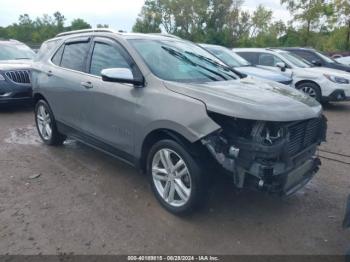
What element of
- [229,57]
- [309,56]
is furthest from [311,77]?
[309,56]

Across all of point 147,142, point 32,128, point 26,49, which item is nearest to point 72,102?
point 147,142

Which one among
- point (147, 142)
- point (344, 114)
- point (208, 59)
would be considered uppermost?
point (208, 59)

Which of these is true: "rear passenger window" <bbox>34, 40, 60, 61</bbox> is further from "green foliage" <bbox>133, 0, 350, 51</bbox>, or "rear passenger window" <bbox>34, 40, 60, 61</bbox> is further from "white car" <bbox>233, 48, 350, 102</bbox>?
"green foliage" <bbox>133, 0, 350, 51</bbox>

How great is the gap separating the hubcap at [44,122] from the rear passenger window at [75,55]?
3.30 feet

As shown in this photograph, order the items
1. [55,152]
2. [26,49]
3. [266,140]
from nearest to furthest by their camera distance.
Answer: [266,140], [55,152], [26,49]

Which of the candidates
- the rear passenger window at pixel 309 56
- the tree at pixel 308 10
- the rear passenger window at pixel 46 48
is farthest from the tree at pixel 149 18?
the rear passenger window at pixel 46 48

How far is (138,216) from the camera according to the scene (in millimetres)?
3605

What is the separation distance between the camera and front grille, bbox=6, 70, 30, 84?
8.12 metres

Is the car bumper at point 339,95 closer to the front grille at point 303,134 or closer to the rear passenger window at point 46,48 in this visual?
the front grille at point 303,134

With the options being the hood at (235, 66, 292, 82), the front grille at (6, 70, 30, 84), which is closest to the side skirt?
the front grille at (6, 70, 30, 84)

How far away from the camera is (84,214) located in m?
3.63

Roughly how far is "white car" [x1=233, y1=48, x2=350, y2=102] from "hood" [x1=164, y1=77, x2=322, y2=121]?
5903 millimetres

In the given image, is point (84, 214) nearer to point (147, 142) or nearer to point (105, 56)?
point (147, 142)

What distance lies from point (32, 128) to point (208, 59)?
419cm
